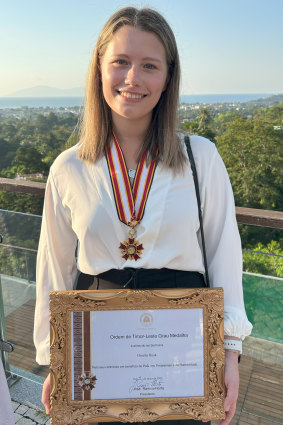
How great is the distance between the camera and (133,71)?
1.21m

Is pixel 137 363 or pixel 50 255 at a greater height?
pixel 50 255

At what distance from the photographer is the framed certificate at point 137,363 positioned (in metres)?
1.13

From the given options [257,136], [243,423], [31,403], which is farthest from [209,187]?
[257,136]

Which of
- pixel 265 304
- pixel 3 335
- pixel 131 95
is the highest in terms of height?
pixel 131 95

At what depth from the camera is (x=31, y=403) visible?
7.52 ft

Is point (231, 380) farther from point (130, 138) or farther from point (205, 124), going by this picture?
point (205, 124)

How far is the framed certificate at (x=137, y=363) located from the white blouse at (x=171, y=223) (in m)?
0.13

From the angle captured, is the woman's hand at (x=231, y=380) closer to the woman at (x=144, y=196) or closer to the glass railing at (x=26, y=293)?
the woman at (x=144, y=196)

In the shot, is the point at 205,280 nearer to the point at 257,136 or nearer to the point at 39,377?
the point at 39,377

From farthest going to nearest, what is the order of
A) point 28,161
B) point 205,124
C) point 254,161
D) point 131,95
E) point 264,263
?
point 205,124 → point 254,161 → point 28,161 → point 264,263 → point 131,95

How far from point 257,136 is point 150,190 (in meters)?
44.3

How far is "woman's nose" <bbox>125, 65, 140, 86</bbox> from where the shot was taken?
1210 millimetres

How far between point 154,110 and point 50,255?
1.94ft
